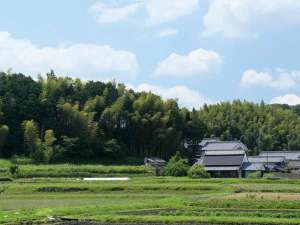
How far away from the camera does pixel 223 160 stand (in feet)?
178

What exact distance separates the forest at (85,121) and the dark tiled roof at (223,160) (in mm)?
6208

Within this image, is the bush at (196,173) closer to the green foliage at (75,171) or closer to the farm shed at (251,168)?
the green foliage at (75,171)

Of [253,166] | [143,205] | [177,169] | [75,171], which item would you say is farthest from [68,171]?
[143,205]

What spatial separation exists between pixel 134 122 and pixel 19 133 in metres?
12.3

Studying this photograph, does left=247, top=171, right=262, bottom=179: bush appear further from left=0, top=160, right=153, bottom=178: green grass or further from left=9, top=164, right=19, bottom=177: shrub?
left=9, top=164, right=19, bottom=177: shrub

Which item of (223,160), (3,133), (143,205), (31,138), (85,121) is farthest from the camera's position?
(85,121)

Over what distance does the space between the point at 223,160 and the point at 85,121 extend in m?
14.5

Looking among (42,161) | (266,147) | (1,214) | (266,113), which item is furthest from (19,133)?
(266,113)

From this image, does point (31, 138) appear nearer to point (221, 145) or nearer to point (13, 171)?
point (13, 171)

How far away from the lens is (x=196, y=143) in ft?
217

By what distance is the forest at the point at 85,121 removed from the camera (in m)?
53.0

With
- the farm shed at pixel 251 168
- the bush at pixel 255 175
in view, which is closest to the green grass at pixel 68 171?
the bush at pixel 255 175

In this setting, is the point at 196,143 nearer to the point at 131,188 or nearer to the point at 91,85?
the point at 91,85

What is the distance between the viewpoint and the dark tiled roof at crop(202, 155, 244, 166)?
5394 centimetres
